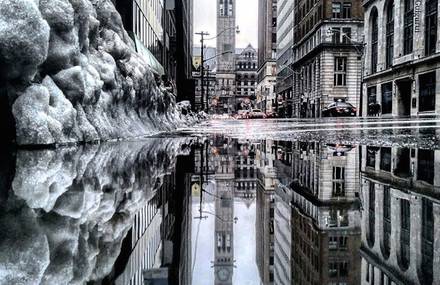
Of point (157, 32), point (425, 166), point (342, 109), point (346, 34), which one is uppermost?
point (346, 34)

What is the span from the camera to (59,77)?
947 centimetres

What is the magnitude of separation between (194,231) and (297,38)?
95723 millimetres

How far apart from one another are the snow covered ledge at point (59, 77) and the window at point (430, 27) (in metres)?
35.6

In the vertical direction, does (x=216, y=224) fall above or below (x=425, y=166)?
below

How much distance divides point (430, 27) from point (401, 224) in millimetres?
44794

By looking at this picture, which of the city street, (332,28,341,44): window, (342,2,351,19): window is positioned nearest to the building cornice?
(332,28,341,44): window

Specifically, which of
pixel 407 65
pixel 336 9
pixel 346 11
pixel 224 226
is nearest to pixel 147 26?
pixel 407 65

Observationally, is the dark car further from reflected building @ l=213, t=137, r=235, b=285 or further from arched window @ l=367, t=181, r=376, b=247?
arched window @ l=367, t=181, r=376, b=247

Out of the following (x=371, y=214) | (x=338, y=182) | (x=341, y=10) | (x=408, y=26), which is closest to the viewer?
(x=371, y=214)

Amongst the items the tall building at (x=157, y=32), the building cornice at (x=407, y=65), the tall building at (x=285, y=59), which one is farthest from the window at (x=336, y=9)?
the tall building at (x=285, y=59)

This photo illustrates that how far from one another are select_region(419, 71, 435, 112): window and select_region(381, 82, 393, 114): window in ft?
24.6

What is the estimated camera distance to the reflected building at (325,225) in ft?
7.62

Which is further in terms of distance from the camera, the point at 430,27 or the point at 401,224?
the point at 430,27

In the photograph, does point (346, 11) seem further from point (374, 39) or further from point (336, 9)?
point (374, 39)
